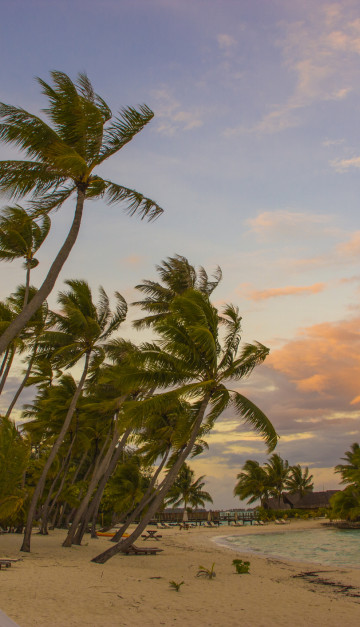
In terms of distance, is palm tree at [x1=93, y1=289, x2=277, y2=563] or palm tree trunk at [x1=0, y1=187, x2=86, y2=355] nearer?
palm tree trunk at [x1=0, y1=187, x2=86, y2=355]

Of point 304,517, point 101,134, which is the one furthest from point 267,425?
point 304,517

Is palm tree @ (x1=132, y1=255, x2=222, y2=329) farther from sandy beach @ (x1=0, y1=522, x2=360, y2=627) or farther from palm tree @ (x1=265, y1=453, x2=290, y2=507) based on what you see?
palm tree @ (x1=265, y1=453, x2=290, y2=507)

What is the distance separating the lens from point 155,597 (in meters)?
8.74

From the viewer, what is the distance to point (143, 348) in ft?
43.9

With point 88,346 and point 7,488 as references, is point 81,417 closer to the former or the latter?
point 88,346

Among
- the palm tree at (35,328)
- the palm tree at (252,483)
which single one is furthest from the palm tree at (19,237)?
the palm tree at (252,483)

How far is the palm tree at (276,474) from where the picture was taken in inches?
2297

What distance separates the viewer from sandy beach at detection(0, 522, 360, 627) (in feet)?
22.8

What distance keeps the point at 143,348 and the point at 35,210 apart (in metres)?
5.07

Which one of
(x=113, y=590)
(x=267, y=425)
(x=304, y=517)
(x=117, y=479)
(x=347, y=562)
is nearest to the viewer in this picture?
(x=113, y=590)

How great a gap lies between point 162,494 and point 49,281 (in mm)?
6808

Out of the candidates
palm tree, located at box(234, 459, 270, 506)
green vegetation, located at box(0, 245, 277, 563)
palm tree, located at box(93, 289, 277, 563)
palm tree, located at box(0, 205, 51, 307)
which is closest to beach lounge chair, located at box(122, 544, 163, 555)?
green vegetation, located at box(0, 245, 277, 563)

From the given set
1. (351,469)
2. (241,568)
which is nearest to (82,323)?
(241,568)

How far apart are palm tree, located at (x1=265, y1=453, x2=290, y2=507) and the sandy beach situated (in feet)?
151
